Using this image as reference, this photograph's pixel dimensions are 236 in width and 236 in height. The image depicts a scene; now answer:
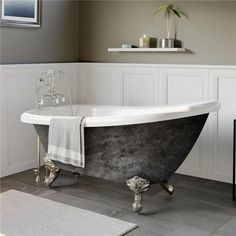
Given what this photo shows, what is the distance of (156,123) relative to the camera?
3174 mm

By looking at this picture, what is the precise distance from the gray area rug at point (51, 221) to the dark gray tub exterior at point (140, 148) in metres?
0.37

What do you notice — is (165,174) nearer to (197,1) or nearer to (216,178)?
(216,178)

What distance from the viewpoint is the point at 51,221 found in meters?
3.17

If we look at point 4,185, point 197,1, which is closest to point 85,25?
point 197,1

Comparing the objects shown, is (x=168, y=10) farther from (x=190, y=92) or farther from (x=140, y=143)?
(x=140, y=143)

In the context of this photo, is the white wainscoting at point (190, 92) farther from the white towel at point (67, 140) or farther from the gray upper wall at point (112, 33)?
the white towel at point (67, 140)

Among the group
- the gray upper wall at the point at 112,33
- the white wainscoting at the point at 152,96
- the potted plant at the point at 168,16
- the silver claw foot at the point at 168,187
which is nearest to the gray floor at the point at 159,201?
the silver claw foot at the point at 168,187

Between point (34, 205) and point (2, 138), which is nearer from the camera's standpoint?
point (34, 205)

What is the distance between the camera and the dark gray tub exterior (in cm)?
322

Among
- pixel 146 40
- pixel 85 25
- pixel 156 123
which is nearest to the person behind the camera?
pixel 156 123

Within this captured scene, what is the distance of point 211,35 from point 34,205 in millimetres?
2228

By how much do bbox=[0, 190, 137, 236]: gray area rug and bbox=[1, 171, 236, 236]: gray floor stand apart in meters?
0.12

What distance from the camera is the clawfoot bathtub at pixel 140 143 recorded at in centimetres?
317

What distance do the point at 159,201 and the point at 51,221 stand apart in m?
Answer: 0.94
